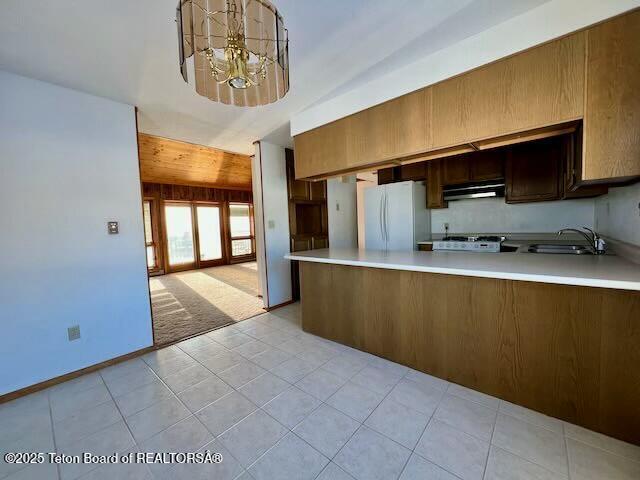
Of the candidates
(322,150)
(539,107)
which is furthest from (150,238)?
(539,107)

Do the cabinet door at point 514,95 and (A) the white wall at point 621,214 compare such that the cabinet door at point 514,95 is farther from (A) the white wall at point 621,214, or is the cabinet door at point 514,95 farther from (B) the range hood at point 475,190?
(B) the range hood at point 475,190

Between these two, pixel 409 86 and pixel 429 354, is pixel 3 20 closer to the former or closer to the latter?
pixel 409 86

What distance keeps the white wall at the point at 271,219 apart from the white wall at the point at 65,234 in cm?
151

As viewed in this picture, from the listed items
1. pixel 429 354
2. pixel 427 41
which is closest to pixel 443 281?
pixel 429 354

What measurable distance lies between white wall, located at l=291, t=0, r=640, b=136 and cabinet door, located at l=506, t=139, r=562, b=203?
1.50 metres

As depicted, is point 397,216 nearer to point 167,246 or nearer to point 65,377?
point 65,377

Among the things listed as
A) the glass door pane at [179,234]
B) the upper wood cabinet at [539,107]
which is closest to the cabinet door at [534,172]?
the upper wood cabinet at [539,107]

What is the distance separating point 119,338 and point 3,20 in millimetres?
2423

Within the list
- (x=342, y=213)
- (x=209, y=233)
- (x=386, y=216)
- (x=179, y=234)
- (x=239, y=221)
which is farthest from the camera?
(x=239, y=221)

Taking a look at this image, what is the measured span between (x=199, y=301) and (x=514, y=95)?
461 cm

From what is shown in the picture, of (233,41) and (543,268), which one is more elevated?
(233,41)

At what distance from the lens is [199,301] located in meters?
4.20

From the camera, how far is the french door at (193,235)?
6805mm

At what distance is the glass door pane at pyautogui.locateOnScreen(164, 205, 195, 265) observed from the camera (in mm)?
6773
